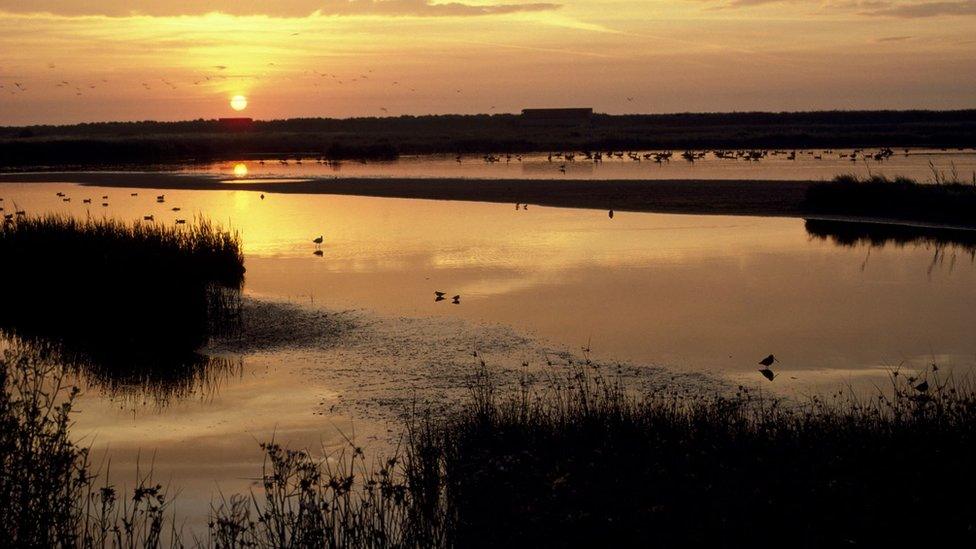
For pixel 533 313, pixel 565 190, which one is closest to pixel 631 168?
pixel 565 190

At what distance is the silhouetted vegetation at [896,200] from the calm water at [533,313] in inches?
92.9

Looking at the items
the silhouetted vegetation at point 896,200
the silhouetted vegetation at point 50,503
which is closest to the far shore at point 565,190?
the silhouetted vegetation at point 896,200

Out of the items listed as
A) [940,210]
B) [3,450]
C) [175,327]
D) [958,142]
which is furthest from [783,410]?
[958,142]

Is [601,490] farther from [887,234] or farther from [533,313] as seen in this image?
[887,234]

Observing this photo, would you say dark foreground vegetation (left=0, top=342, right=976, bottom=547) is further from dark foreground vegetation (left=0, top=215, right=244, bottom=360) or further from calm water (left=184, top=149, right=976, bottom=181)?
calm water (left=184, top=149, right=976, bottom=181)

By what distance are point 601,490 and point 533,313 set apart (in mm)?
9961

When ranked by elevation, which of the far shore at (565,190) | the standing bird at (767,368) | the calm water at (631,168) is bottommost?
the standing bird at (767,368)

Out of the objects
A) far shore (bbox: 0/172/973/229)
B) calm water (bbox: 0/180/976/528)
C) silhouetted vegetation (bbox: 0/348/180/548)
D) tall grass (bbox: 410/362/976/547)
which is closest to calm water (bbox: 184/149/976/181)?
far shore (bbox: 0/172/973/229)

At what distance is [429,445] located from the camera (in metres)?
8.62

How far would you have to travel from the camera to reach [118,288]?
18.1 m

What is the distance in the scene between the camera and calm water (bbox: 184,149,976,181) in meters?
53.9

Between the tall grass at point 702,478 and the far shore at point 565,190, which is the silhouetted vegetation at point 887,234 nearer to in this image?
the far shore at point 565,190

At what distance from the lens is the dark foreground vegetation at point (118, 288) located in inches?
656

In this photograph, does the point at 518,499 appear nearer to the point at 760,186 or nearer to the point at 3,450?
the point at 3,450
